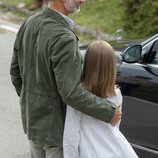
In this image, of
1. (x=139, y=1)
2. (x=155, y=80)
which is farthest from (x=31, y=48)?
(x=139, y=1)

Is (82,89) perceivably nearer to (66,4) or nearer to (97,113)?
(97,113)

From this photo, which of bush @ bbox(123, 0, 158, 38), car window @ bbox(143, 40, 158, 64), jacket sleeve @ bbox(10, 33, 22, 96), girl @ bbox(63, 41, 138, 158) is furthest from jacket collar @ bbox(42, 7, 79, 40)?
bush @ bbox(123, 0, 158, 38)

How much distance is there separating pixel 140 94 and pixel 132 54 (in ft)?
1.09

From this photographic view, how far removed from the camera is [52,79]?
2818 mm

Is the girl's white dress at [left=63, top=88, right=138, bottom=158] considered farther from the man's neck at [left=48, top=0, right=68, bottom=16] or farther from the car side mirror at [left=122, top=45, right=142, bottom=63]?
the car side mirror at [left=122, top=45, right=142, bottom=63]

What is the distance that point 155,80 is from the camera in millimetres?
4055

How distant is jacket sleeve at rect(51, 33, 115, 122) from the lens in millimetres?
2703

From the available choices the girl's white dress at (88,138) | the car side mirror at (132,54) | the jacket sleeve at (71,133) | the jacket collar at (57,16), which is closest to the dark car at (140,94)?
the car side mirror at (132,54)

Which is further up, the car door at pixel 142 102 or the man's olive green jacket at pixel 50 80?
the man's olive green jacket at pixel 50 80

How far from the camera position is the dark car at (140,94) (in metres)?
4.11

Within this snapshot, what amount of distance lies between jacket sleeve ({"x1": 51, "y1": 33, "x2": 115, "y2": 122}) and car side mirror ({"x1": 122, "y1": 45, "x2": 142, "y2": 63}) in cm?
149

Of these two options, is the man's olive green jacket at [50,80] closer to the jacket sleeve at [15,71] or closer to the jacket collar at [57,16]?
the jacket collar at [57,16]

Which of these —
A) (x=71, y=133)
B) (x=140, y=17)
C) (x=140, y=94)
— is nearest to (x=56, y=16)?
(x=71, y=133)

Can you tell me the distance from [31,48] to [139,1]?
7.90 m
